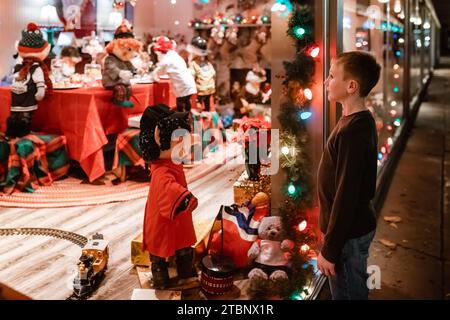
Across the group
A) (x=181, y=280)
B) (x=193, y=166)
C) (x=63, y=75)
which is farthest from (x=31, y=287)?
(x=63, y=75)

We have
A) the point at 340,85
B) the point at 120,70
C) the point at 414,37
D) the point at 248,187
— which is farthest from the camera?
the point at 414,37

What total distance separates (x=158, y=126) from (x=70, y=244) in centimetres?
149

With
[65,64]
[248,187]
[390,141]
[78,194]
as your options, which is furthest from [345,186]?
[65,64]

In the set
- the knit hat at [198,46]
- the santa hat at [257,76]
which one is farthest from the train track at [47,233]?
the santa hat at [257,76]

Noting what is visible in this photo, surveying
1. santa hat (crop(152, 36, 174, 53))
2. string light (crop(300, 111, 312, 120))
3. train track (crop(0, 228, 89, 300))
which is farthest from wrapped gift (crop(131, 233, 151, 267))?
santa hat (crop(152, 36, 174, 53))

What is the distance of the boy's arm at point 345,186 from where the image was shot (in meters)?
2.08

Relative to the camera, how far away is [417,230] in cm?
436

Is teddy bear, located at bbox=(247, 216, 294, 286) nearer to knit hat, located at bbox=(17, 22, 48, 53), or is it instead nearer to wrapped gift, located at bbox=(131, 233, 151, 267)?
wrapped gift, located at bbox=(131, 233, 151, 267)

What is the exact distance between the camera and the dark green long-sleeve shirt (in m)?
2.08

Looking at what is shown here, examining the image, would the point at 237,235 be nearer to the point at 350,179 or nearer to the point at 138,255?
the point at 138,255

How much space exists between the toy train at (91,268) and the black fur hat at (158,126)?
766 millimetres

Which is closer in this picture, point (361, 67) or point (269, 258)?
point (361, 67)

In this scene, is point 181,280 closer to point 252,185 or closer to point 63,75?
point 252,185

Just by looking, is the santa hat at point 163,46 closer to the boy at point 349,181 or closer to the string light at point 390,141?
the string light at point 390,141
